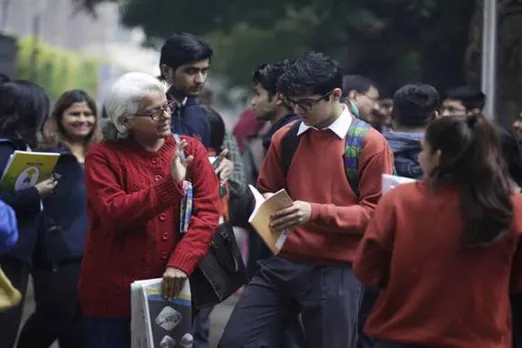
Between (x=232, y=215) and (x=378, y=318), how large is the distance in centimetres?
349

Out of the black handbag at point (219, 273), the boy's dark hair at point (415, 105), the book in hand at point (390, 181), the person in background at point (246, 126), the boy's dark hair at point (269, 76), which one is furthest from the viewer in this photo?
the person in background at point (246, 126)

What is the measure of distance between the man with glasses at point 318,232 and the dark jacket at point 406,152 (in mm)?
1175

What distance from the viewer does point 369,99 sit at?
9828mm

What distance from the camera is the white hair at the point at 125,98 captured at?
6320mm

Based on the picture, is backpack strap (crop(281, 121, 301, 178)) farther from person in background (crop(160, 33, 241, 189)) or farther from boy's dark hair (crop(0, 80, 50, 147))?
boy's dark hair (crop(0, 80, 50, 147))

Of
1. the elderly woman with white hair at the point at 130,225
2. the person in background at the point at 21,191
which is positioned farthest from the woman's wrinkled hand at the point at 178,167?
the person in background at the point at 21,191

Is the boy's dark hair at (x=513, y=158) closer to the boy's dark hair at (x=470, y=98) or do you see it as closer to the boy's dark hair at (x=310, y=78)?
the boy's dark hair at (x=310, y=78)

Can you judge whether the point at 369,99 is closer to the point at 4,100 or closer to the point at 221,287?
the point at 4,100

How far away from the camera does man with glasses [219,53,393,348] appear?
258 inches

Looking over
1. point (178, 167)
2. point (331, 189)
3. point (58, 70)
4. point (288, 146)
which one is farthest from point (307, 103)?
point (58, 70)

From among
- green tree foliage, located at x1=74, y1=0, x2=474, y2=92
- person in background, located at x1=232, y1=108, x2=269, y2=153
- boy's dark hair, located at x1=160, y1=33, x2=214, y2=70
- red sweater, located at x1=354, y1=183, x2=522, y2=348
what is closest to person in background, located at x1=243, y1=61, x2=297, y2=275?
boy's dark hair, located at x1=160, y1=33, x2=214, y2=70

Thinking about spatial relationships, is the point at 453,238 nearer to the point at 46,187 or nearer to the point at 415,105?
the point at 415,105

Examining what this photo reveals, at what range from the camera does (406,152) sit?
25.9 feet

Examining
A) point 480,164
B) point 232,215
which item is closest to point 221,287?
point 480,164
